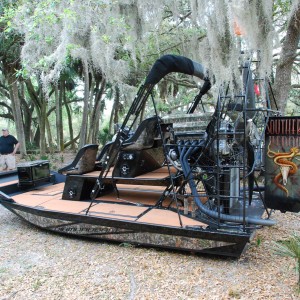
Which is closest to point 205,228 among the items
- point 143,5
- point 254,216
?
point 254,216

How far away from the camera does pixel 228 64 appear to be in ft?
16.2

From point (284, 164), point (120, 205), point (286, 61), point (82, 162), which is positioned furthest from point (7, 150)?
point (284, 164)

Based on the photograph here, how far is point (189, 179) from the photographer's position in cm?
441

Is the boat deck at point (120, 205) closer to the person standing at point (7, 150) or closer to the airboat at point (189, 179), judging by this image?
the airboat at point (189, 179)

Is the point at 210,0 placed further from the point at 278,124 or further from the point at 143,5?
the point at 278,124

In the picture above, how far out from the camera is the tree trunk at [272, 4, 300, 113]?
6.26m

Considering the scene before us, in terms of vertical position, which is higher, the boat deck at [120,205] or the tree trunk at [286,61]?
the tree trunk at [286,61]

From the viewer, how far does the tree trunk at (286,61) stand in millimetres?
6262

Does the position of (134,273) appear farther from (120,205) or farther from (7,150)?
(7,150)

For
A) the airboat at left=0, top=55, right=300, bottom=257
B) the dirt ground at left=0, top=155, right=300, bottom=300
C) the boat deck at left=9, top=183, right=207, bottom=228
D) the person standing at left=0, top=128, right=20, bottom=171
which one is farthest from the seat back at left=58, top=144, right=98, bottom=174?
the person standing at left=0, top=128, right=20, bottom=171

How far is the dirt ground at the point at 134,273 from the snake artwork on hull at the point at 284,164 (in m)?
0.65

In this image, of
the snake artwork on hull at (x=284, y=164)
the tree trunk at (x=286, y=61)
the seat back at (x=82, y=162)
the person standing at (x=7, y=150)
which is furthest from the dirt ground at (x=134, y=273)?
the person standing at (x=7, y=150)

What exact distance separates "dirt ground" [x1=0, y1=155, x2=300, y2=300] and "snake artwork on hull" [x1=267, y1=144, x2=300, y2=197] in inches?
25.7

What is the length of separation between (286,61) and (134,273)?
492 cm
